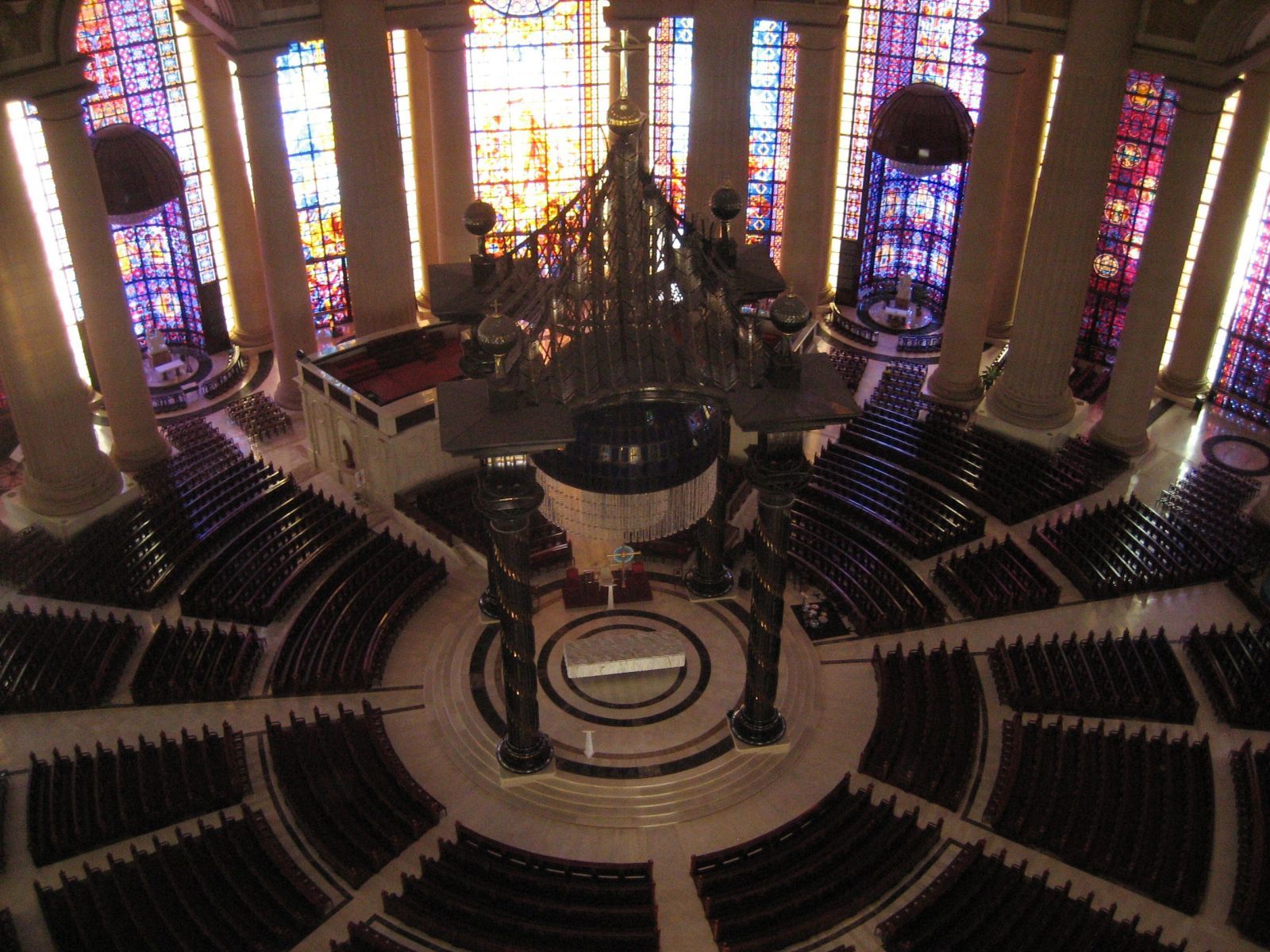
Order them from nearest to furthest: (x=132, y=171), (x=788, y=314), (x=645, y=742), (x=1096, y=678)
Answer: (x=788, y=314) → (x=645, y=742) → (x=1096, y=678) → (x=132, y=171)

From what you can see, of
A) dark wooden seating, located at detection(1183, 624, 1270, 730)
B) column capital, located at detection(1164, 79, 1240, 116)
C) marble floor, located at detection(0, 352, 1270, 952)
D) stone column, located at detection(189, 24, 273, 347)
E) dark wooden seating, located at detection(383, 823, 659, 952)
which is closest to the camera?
dark wooden seating, located at detection(383, 823, 659, 952)

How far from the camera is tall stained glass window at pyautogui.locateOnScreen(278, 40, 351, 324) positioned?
4034cm

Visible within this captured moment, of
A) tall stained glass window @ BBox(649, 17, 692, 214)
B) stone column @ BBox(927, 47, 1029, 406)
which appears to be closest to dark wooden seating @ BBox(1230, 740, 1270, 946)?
stone column @ BBox(927, 47, 1029, 406)

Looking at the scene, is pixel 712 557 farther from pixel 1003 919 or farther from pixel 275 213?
pixel 275 213

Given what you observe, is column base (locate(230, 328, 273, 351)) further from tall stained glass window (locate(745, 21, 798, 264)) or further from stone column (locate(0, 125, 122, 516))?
tall stained glass window (locate(745, 21, 798, 264))

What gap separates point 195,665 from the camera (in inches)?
1080

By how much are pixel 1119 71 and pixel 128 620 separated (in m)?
27.0

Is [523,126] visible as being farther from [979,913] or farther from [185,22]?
[979,913]

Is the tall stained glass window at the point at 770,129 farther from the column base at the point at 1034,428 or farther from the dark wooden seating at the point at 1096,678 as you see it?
the dark wooden seating at the point at 1096,678

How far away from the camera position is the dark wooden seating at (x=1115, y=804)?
2234 cm

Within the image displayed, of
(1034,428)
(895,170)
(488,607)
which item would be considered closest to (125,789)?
(488,607)

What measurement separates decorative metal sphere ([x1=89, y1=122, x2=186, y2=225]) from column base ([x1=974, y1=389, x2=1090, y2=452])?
24980mm

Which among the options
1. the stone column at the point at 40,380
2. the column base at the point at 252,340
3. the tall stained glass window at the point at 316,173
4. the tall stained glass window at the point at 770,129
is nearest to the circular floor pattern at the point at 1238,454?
the tall stained glass window at the point at 770,129

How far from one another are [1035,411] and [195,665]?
23196 mm
